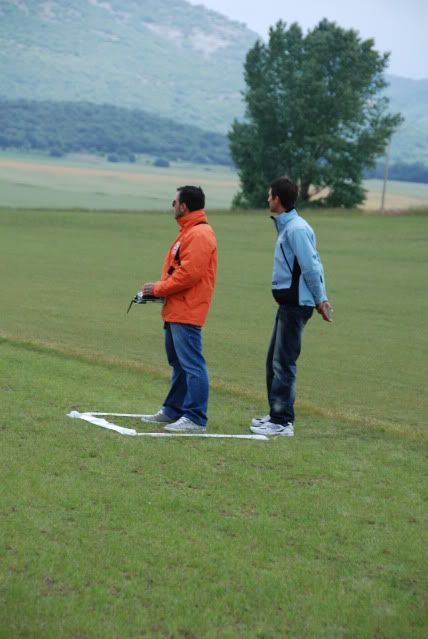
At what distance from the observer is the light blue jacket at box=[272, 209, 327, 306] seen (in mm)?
9047

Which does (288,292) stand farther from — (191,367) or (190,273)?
(191,367)

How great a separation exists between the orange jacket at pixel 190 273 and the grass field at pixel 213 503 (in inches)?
38.8

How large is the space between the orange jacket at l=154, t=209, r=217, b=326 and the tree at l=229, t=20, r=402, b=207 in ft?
242

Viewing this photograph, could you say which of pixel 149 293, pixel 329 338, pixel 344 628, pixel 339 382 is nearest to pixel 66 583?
pixel 344 628

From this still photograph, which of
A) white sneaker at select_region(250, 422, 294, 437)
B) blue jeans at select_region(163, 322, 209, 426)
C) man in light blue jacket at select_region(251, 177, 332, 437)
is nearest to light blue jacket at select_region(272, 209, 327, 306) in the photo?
man in light blue jacket at select_region(251, 177, 332, 437)

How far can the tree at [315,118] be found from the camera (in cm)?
8356

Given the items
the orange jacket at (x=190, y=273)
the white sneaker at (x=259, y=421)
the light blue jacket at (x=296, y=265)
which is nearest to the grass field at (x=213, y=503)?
the white sneaker at (x=259, y=421)

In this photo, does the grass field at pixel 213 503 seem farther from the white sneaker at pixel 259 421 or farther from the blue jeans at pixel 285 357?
the blue jeans at pixel 285 357

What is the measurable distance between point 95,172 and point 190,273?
121m

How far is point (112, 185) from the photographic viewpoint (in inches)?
4405

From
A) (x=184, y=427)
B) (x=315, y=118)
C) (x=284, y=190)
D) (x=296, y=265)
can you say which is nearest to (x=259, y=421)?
(x=184, y=427)

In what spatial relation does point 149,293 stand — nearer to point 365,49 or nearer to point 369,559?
point 369,559

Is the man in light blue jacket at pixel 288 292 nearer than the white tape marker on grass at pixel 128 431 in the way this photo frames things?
No

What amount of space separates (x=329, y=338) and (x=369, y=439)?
9027 millimetres
